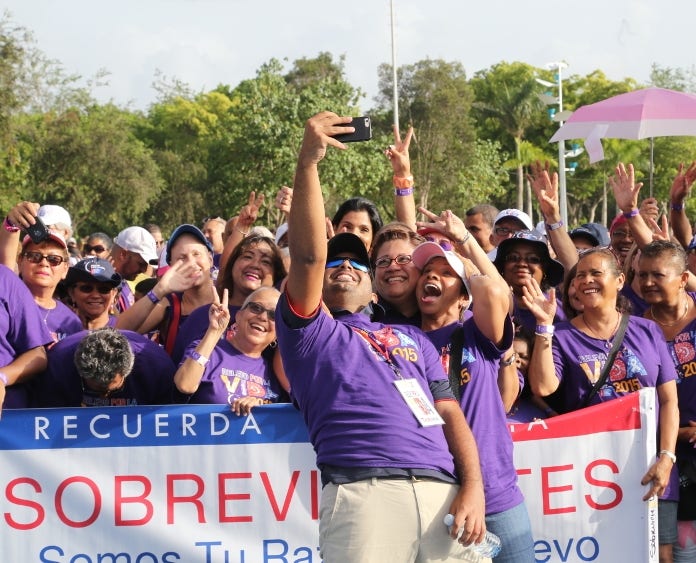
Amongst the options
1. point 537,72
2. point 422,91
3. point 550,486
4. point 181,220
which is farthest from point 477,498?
point 537,72

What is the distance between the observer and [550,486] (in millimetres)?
5168

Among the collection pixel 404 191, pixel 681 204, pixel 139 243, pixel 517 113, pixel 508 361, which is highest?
pixel 517 113

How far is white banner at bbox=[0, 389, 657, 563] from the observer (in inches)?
197

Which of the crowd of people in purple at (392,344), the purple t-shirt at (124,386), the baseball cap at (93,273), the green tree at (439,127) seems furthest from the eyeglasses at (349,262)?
the green tree at (439,127)

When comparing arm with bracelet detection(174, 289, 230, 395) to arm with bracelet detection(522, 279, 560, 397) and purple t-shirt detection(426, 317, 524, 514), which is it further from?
arm with bracelet detection(522, 279, 560, 397)

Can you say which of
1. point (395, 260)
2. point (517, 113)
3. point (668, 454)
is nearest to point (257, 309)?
point (395, 260)

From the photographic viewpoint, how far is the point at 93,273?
19.3ft

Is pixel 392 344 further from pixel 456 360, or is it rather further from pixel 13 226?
pixel 13 226

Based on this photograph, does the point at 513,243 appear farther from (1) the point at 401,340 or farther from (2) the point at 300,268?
(2) the point at 300,268

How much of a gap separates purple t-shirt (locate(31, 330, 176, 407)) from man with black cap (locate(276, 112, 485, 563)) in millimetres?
1714

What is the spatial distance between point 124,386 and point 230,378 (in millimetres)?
549

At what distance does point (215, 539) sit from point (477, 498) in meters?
1.86

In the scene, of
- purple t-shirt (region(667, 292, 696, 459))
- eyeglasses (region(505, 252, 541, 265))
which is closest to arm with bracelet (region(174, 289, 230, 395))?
eyeglasses (region(505, 252, 541, 265))

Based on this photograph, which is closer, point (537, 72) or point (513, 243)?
point (513, 243)
